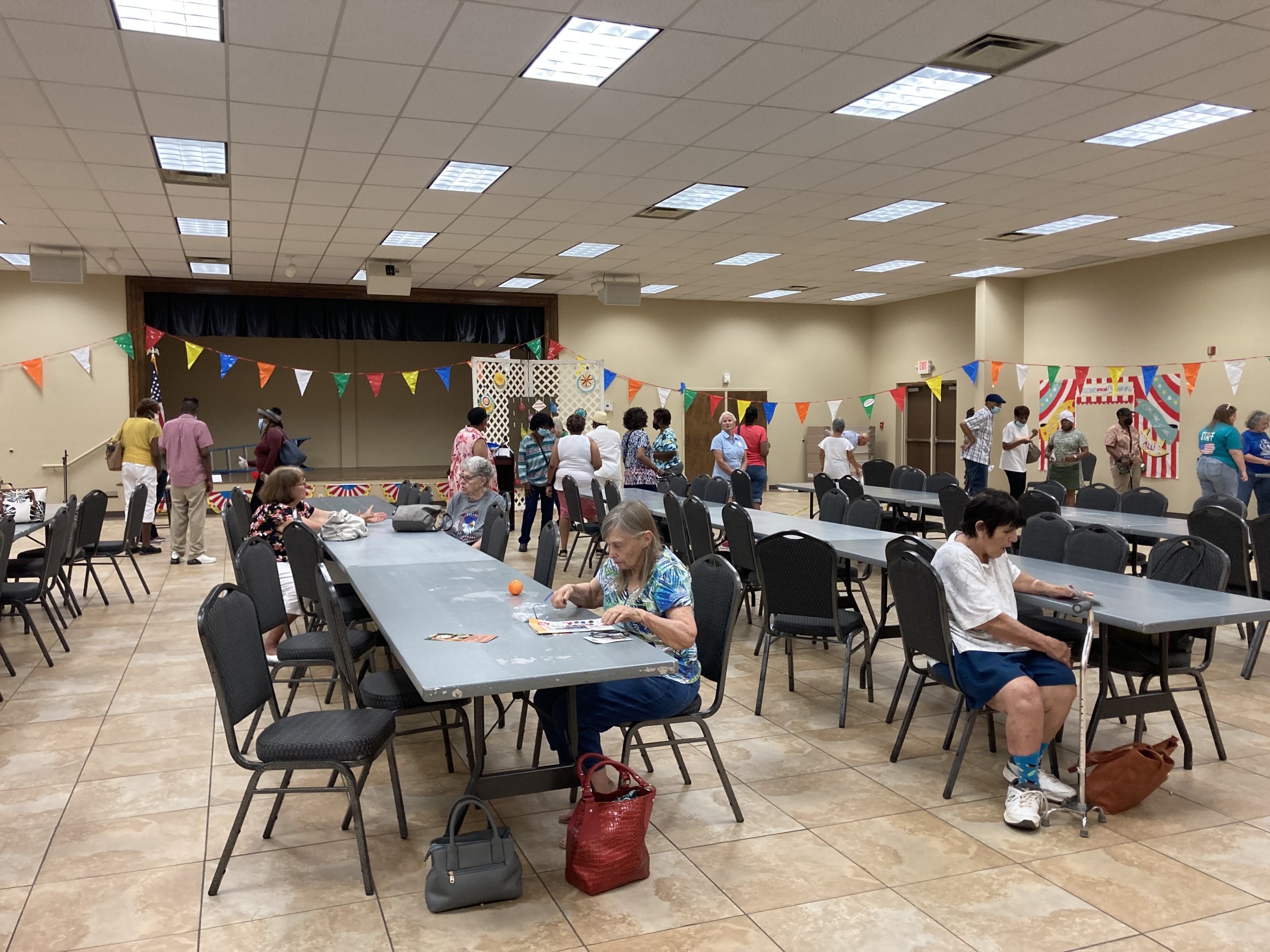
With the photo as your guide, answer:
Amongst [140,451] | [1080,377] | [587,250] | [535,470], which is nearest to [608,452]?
[535,470]

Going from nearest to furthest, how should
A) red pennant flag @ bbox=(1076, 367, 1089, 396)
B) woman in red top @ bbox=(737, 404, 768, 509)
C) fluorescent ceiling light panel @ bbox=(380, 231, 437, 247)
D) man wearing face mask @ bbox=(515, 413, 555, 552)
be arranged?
man wearing face mask @ bbox=(515, 413, 555, 552) < fluorescent ceiling light panel @ bbox=(380, 231, 437, 247) < woman in red top @ bbox=(737, 404, 768, 509) < red pennant flag @ bbox=(1076, 367, 1089, 396)

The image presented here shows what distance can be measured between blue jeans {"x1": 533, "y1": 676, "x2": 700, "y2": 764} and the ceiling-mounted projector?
343 inches

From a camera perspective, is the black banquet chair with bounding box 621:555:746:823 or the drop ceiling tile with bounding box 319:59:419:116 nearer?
the black banquet chair with bounding box 621:555:746:823

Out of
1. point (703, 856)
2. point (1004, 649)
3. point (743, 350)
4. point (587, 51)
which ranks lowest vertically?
point (703, 856)

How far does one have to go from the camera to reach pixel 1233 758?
3650mm

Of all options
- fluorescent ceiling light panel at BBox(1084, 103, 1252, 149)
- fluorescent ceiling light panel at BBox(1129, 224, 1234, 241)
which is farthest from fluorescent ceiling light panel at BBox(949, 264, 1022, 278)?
fluorescent ceiling light panel at BBox(1084, 103, 1252, 149)

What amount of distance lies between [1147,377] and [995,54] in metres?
7.73

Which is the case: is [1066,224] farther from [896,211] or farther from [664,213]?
[664,213]

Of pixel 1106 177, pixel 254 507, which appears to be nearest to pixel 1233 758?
pixel 1106 177

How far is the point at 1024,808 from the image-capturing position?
3.03 metres

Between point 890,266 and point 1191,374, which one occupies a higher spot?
point 890,266

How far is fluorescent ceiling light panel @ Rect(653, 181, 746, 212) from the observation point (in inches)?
301

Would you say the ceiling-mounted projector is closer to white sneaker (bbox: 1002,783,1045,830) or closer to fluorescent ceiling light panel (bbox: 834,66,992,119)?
fluorescent ceiling light panel (bbox: 834,66,992,119)

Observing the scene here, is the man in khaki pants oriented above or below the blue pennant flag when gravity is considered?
below
